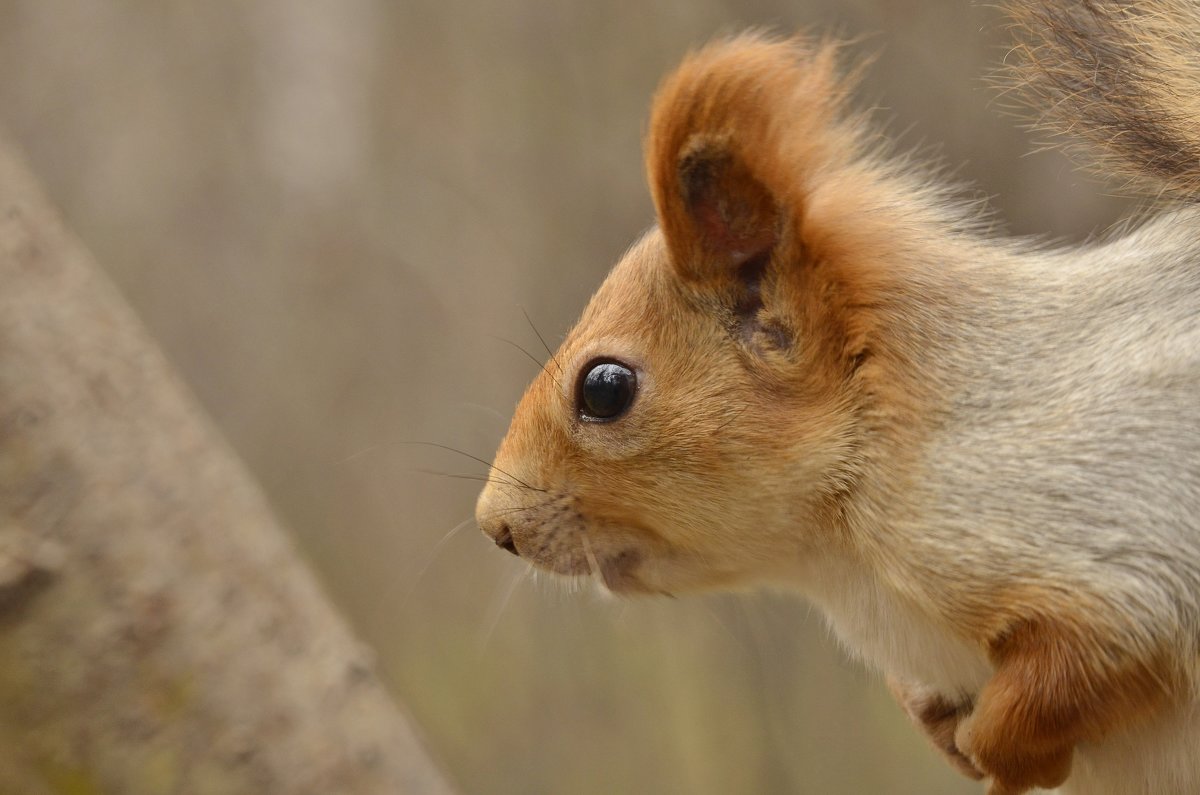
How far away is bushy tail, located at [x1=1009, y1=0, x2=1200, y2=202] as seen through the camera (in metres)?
1.26

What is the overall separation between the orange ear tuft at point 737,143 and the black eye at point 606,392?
13 cm

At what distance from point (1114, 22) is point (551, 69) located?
2.02 m

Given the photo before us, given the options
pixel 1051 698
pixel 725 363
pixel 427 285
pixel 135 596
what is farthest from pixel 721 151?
pixel 427 285

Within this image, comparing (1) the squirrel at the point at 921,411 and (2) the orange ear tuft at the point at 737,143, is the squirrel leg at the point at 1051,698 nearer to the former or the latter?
(1) the squirrel at the point at 921,411

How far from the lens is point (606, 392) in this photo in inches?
49.8

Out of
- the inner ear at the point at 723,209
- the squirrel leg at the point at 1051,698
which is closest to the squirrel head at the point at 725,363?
the inner ear at the point at 723,209

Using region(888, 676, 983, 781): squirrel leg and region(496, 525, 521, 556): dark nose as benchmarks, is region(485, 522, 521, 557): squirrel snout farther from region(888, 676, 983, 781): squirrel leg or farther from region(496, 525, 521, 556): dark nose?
region(888, 676, 983, 781): squirrel leg

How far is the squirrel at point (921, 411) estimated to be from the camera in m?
1.05

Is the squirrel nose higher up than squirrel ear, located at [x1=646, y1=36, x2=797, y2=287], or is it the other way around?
squirrel ear, located at [x1=646, y1=36, x2=797, y2=287]

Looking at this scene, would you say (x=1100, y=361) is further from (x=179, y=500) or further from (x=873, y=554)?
(x=179, y=500)

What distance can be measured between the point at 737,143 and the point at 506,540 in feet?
1.62

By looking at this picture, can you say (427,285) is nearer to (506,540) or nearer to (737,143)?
(506,540)

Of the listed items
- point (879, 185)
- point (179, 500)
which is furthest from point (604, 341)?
point (179, 500)

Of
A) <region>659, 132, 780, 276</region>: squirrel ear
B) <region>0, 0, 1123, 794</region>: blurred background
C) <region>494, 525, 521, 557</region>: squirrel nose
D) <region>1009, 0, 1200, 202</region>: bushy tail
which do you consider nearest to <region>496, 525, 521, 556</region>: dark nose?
<region>494, 525, 521, 557</region>: squirrel nose
